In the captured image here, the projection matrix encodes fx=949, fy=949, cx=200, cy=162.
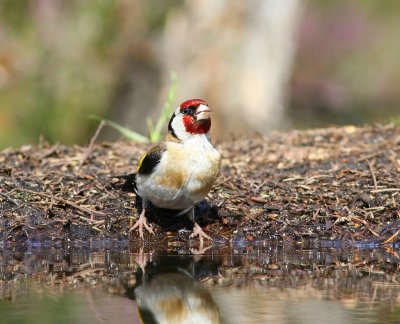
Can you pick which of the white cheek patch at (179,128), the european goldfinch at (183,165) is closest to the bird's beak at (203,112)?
the european goldfinch at (183,165)

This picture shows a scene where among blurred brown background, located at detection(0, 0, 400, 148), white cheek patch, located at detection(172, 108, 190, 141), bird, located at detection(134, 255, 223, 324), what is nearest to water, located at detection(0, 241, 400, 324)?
bird, located at detection(134, 255, 223, 324)

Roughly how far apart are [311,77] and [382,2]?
3201 millimetres

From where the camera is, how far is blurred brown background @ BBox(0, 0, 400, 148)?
13.8 meters

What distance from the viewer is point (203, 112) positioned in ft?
19.9

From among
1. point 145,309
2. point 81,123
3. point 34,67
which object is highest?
point 34,67

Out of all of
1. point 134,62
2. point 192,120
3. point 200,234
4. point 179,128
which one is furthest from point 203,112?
point 134,62

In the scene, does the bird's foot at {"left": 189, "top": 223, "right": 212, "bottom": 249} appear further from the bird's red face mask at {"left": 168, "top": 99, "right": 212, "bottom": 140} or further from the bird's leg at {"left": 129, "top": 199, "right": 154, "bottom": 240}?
the bird's red face mask at {"left": 168, "top": 99, "right": 212, "bottom": 140}

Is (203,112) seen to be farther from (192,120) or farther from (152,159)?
(152,159)

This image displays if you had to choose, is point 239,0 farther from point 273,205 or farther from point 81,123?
point 273,205

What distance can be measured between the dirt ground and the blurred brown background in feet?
19.1

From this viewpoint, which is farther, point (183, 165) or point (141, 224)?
point (141, 224)

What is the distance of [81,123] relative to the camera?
13617mm

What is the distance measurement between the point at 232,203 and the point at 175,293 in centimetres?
169

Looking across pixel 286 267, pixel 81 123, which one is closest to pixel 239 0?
pixel 81 123
